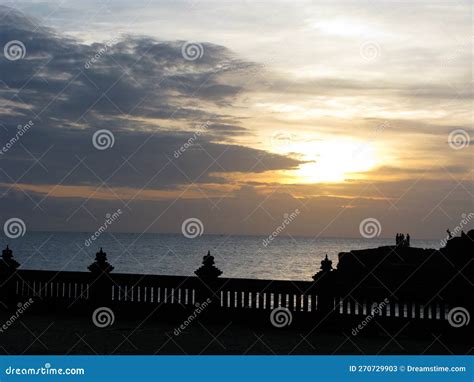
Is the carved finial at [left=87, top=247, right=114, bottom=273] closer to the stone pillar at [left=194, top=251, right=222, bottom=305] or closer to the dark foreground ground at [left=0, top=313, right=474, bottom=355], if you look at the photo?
the dark foreground ground at [left=0, top=313, right=474, bottom=355]

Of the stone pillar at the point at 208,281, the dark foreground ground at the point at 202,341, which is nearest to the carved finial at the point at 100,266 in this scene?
the dark foreground ground at the point at 202,341

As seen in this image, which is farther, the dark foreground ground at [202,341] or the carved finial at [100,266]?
the carved finial at [100,266]

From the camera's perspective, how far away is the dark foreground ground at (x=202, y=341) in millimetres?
15031

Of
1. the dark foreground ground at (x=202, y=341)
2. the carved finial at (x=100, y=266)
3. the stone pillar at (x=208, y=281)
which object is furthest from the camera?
the carved finial at (x=100, y=266)

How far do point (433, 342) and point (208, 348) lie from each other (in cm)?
521

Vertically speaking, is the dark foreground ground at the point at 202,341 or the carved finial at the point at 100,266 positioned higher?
the carved finial at the point at 100,266

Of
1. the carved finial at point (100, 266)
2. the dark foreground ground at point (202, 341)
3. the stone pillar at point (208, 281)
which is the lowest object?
the dark foreground ground at point (202, 341)

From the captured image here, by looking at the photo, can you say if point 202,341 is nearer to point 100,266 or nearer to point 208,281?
point 208,281

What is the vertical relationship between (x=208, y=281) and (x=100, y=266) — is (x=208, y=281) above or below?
below

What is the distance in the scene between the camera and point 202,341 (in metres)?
16.0

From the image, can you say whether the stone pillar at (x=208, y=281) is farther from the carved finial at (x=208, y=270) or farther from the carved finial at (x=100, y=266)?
the carved finial at (x=100, y=266)

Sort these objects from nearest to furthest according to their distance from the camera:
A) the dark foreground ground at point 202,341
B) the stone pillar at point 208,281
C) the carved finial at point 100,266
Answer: the dark foreground ground at point 202,341, the stone pillar at point 208,281, the carved finial at point 100,266

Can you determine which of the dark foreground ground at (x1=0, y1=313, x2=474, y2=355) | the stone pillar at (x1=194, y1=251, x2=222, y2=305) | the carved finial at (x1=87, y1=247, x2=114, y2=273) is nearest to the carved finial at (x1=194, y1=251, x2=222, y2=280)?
the stone pillar at (x1=194, y1=251, x2=222, y2=305)

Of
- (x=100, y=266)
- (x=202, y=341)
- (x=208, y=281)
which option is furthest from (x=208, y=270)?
(x=100, y=266)
